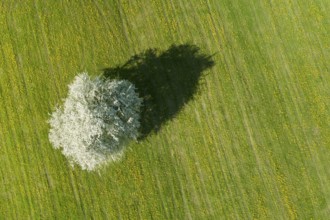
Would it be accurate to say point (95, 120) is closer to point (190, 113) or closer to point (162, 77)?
point (162, 77)

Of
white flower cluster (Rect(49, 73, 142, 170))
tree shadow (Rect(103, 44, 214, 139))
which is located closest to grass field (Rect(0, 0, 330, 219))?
tree shadow (Rect(103, 44, 214, 139))

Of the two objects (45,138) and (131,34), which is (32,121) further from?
(131,34)

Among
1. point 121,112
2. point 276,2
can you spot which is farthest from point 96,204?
point 276,2

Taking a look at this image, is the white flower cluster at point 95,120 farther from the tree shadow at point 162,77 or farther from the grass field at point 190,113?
the grass field at point 190,113

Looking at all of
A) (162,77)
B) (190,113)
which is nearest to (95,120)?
(162,77)

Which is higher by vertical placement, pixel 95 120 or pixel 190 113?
pixel 95 120

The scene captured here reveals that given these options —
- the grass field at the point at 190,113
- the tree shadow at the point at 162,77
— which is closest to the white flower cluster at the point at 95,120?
the tree shadow at the point at 162,77
